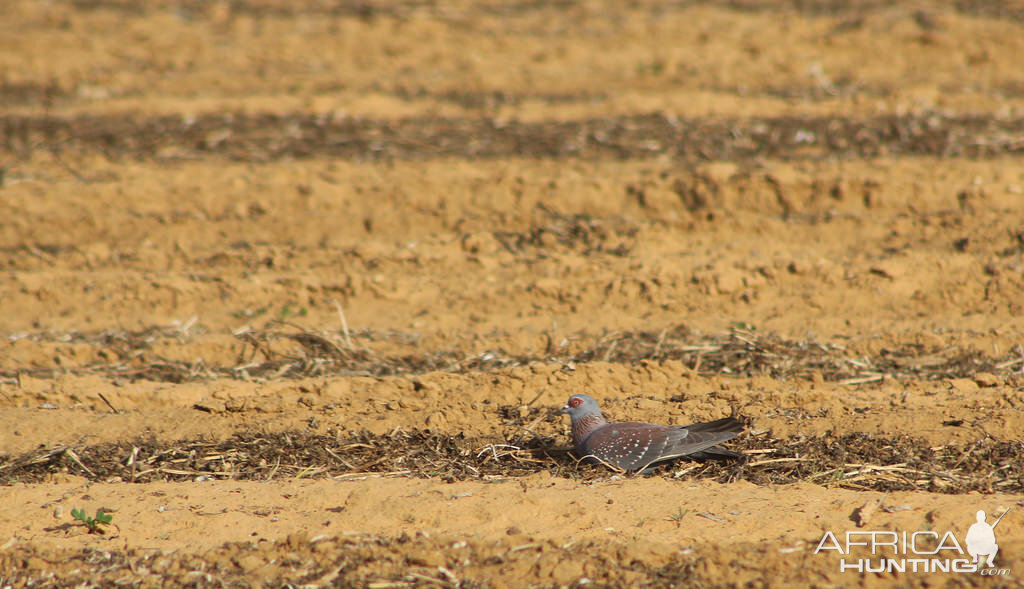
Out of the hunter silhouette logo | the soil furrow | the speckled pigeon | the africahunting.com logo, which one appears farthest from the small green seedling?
the soil furrow

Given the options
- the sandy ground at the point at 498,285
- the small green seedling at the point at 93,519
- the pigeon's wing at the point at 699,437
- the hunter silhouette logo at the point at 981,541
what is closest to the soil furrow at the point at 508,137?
the sandy ground at the point at 498,285

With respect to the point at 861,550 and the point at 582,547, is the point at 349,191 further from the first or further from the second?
the point at 861,550

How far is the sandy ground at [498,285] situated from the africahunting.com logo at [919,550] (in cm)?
3

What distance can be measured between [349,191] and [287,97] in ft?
9.21

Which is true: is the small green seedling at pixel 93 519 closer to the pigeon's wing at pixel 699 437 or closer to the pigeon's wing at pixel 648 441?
the pigeon's wing at pixel 648 441

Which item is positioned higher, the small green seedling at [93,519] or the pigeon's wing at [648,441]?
the pigeon's wing at [648,441]

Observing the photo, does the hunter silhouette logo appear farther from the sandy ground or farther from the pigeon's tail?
the pigeon's tail

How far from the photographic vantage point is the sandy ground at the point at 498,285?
14.9ft

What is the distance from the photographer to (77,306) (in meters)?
7.75

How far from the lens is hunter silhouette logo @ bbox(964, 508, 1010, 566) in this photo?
410cm

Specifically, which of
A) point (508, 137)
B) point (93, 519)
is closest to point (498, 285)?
point (508, 137)

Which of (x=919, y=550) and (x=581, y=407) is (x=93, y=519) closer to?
(x=581, y=407)

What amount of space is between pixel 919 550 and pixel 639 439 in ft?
4.58

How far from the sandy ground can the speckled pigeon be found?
131 millimetres
